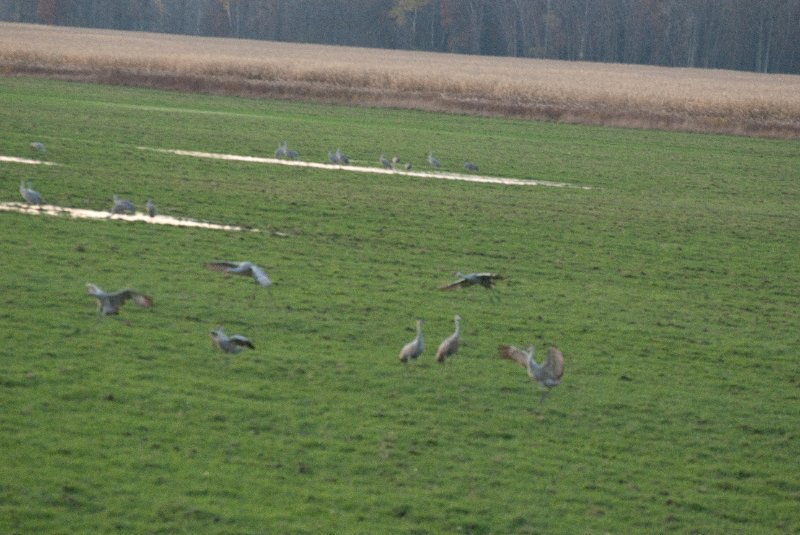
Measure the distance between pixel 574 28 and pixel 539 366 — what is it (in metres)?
112

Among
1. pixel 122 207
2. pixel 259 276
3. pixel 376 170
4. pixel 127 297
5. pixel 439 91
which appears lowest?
pixel 127 297

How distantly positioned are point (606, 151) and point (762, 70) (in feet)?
283

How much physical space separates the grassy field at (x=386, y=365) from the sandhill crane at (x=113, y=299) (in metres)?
0.27

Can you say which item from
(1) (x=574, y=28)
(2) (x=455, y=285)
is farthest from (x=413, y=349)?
(1) (x=574, y=28)

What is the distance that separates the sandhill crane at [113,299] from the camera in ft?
42.1

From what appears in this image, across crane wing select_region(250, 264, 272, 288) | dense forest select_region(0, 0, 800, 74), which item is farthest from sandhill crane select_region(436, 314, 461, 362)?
dense forest select_region(0, 0, 800, 74)

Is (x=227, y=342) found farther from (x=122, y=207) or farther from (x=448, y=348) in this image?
(x=122, y=207)

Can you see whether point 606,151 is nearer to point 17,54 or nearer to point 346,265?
point 346,265

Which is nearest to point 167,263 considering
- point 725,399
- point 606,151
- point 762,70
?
point 725,399

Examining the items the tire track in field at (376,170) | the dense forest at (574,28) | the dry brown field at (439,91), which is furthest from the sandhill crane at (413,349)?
the dense forest at (574,28)

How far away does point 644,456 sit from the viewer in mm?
10859

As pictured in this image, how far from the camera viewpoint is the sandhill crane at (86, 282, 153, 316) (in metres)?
12.8

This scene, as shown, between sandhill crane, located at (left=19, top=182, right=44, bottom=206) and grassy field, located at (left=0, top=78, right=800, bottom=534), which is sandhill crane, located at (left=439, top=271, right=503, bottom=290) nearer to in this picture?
grassy field, located at (left=0, top=78, right=800, bottom=534)

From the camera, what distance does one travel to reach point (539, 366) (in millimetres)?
12000
